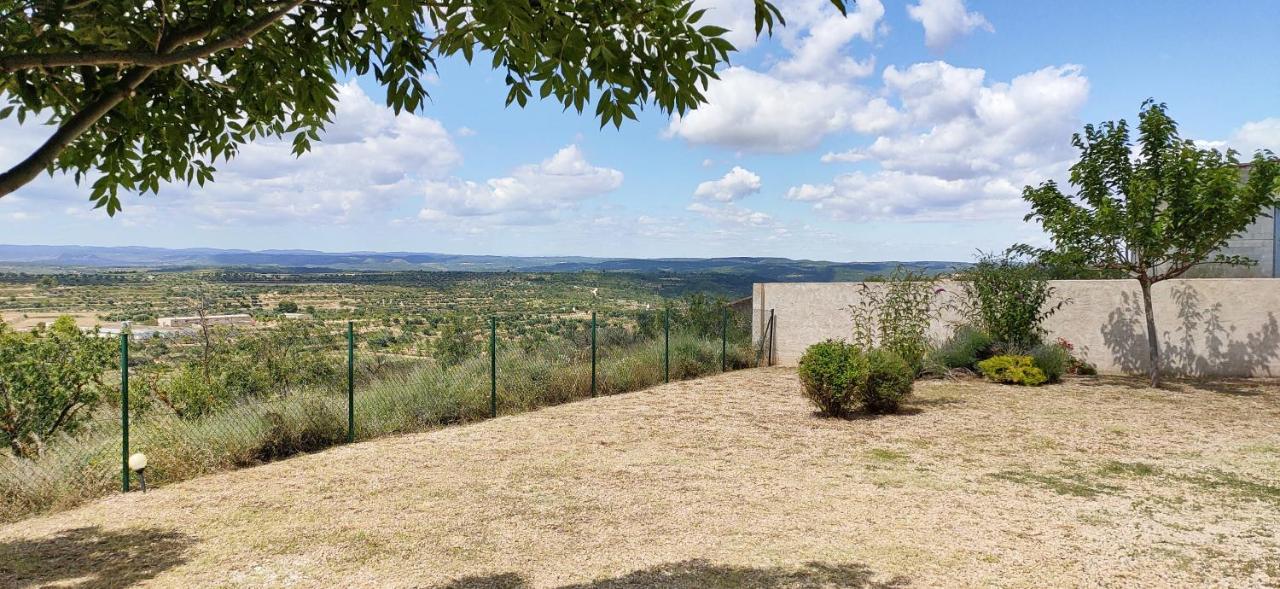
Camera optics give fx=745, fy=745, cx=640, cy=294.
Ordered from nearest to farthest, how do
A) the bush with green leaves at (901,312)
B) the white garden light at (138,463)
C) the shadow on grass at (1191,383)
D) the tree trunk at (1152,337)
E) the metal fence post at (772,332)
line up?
the white garden light at (138,463) < the shadow on grass at (1191,383) < the tree trunk at (1152,337) < the bush with green leaves at (901,312) < the metal fence post at (772,332)

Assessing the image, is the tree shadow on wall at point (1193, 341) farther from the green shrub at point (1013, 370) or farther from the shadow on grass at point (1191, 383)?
the green shrub at point (1013, 370)

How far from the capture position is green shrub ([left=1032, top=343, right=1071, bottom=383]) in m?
14.5

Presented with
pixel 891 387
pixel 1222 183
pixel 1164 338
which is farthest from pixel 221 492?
pixel 1164 338

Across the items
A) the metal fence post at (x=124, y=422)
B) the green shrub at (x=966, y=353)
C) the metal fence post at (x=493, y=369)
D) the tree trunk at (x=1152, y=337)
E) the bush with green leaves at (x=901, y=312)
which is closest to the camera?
the metal fence post at (x=124, y=422)

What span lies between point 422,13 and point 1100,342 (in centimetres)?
1627

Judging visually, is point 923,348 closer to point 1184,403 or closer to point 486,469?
point 1184,403

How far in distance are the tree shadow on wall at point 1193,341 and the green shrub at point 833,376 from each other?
310 inches

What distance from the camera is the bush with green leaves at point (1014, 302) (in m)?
15.5

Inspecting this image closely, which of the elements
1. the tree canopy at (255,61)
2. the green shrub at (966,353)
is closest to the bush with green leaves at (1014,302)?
the green shrub at (966,353)

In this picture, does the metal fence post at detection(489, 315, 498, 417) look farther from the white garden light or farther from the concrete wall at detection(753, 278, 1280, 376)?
the concrete wall at detection(753, 278, 1280, 376)

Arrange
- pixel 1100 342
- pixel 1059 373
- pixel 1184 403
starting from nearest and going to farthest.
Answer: pixel 1184 403
pixel 1059 373
pixel 1100 342

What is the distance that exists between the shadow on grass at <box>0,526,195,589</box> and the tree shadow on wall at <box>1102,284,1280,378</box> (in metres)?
16.6

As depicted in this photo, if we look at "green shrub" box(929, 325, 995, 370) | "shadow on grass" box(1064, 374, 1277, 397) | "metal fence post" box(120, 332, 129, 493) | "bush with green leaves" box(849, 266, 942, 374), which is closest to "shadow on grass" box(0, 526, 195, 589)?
"metal fence post" box(120, 332, 129, 493)

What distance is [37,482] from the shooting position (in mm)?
6973
